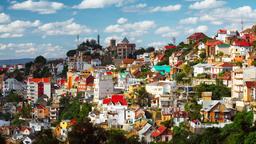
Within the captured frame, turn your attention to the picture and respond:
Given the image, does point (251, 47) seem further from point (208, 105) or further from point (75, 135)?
point (75, 135)

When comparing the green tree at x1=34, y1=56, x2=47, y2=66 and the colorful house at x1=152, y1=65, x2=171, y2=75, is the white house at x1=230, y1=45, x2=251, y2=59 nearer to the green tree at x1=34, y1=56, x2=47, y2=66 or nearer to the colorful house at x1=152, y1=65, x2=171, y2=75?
the colorful house at x1=152, y1=65, x2=171, y2=75

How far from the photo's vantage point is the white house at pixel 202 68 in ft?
117

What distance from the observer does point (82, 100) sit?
138 ft

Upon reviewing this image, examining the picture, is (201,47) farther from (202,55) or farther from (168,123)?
(168,123)

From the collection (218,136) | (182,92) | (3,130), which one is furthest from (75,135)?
(3,130)

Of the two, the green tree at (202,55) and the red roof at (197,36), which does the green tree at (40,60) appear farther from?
the green tree at (202,55)

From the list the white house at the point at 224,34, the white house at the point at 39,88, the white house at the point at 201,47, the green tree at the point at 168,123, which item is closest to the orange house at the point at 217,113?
the green tree at the point at 168,123

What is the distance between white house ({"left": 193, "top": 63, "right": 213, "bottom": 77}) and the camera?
3565cm

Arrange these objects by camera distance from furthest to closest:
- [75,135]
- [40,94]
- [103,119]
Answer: [40,94], [103,119], [75,135]

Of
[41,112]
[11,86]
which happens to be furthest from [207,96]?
[11,86]

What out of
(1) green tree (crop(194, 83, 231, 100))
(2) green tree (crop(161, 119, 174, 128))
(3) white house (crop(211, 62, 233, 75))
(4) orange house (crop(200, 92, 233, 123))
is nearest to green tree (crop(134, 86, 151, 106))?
(1) green tree (crop(194, 83, 231, 100))

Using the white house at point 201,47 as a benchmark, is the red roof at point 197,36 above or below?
above

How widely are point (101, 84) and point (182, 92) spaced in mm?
8500

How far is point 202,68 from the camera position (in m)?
36.1
